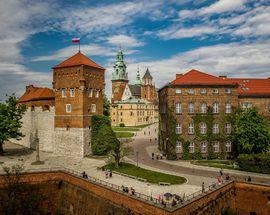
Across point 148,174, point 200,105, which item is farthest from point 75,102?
point 200,105

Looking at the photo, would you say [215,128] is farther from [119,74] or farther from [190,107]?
[119,74]

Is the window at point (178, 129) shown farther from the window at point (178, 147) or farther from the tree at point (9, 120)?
the tree at point (9, 120)

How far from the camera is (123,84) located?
137 m

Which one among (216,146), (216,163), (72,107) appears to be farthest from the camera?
(72,107)

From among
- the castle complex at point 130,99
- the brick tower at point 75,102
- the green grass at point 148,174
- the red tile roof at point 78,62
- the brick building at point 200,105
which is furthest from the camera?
the castle complex at point 130,99

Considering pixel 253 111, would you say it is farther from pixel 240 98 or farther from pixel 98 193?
pixel 98 193

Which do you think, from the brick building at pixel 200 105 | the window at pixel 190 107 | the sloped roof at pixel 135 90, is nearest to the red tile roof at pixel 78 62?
the brick building at pixel 200 105

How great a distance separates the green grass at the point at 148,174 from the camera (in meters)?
30.8

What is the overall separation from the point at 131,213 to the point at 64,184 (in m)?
11.9

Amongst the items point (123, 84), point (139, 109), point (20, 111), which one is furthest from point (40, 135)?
point (123, 84)

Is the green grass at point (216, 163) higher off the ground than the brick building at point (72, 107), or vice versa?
the brick building at point (72, 107)

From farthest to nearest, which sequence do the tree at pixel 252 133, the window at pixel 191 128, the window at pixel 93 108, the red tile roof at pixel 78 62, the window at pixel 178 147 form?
the window at pixel 93 108, the red tile roof at pixel 78 62, the window at pixel 191 128, the window at pixel 178 147, the tree at pixel 252 133

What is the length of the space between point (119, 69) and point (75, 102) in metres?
95.2

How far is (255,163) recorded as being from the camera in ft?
115
